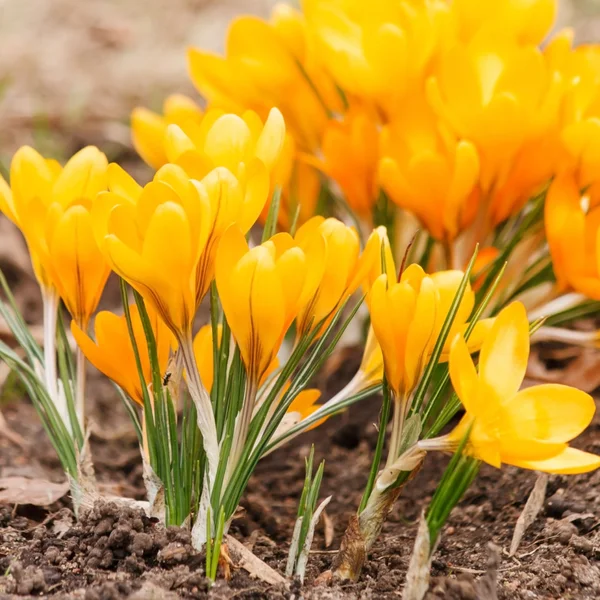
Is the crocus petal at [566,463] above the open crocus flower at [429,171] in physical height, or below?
below

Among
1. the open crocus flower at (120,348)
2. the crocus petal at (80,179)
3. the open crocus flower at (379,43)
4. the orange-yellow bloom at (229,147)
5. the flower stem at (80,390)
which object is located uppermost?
the open crocus flower at (379,43)

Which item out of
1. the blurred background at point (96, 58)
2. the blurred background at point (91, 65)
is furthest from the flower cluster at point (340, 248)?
the blurred background at point (96, 58)

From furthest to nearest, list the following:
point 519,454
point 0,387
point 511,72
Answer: point 0,387 → point 511,72 → point 519,454

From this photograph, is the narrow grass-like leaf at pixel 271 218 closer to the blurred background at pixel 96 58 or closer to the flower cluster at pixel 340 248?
the flower cluster at pixel 340 248

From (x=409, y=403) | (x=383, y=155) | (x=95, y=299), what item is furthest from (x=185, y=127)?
(x=409, y=403)

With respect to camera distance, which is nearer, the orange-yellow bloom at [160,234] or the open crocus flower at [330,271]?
the orange-yellow bloom at [160,234]

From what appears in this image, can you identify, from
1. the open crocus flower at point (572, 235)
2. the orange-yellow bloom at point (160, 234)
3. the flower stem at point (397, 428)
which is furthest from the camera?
the open crocus flower at point (572, 235)

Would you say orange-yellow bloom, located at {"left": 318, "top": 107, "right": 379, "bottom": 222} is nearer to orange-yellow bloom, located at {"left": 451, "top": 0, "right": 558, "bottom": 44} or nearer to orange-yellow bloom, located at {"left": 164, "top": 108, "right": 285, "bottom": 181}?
orange-yellow bloom, located at {"left": 451, "top": 0, "right": 558, "bottom": 44}

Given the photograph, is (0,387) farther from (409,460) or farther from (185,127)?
(409,460)
